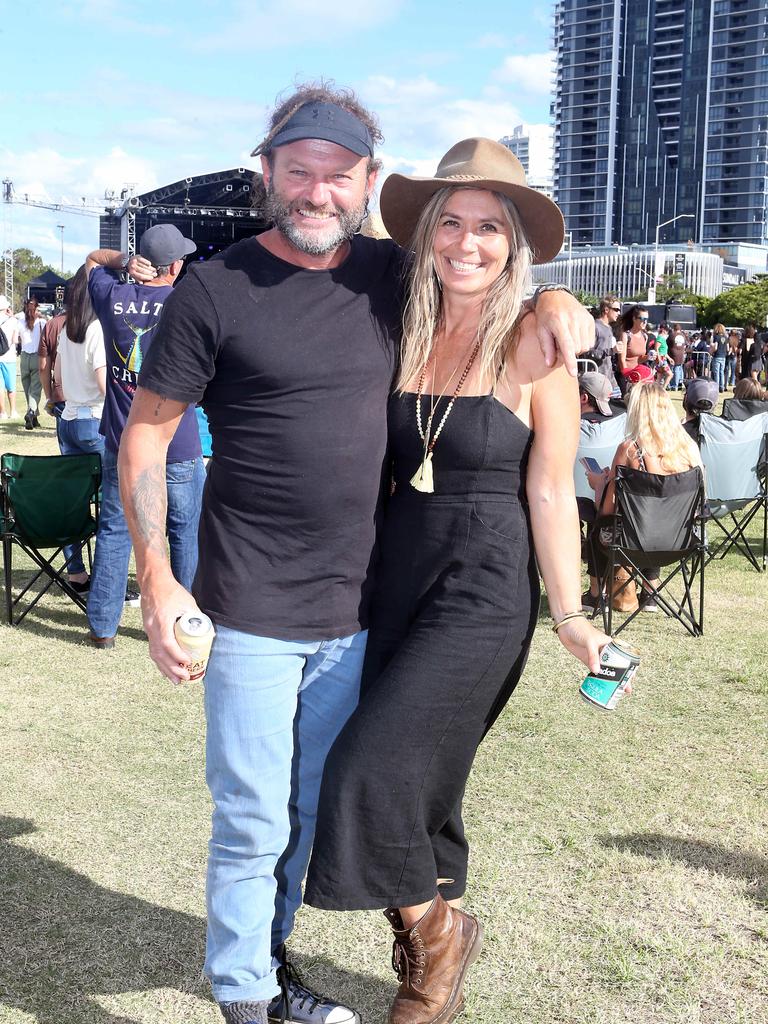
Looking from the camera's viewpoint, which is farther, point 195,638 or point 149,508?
point 149,508

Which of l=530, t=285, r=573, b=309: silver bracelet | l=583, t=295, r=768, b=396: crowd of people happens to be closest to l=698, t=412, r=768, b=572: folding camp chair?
l=583, t=295, r=768, b=396: crowd of people

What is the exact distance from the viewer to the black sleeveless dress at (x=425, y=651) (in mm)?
2453

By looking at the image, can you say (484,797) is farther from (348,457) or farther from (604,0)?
(604,0)

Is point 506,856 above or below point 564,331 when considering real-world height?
below

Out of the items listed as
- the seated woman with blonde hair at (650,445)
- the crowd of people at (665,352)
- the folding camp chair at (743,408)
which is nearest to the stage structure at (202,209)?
the crowd of people at (665,352)

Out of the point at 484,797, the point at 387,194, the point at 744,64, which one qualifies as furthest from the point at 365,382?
the point at 744,64

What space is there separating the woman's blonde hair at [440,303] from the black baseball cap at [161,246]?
130 inches

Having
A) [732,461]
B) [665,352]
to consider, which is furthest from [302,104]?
[665,352]

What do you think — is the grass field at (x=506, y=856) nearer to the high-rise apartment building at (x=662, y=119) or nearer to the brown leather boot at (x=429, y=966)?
the brown leather boot at (x=429, y=966)

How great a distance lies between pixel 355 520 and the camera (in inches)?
98.0

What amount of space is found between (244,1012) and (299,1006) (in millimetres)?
366

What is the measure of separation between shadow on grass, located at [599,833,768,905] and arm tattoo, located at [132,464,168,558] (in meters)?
2.21

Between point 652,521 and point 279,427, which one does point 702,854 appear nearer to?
point 279,427

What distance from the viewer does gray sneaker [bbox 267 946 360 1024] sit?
267 centimetres
